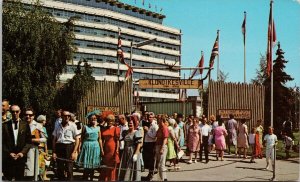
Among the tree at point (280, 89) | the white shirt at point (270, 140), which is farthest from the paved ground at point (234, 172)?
the tree at point (280, 89)

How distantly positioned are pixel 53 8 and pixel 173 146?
55.5 metres

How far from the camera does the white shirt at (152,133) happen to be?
11.1 m

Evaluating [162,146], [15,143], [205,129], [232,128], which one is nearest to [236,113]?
[232,128]

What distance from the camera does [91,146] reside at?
9.79 metres

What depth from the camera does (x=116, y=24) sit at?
74.2 m

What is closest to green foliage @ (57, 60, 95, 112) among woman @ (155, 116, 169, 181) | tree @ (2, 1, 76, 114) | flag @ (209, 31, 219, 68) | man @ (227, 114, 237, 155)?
tree @ (2, 1, 76, 114)

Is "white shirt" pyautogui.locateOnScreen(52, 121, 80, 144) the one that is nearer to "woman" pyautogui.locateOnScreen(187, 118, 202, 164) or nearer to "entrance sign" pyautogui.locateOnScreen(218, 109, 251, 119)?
"woman" pyautogui.locateOnScreen(187, 118, 202, 164)

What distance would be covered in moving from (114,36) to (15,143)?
218 feet

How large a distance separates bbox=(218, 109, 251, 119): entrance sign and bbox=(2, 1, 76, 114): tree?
6894mm

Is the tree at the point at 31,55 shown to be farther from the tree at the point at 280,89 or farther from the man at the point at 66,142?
the tree at the point at 280,89

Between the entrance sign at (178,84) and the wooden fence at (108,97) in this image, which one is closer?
the entrance sign at (178,84)

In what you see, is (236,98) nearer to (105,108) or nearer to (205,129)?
(205,129)

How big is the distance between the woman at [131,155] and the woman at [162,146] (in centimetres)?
76

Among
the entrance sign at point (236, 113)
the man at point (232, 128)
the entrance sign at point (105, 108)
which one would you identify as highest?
the entrance sign at point (105, 108)
